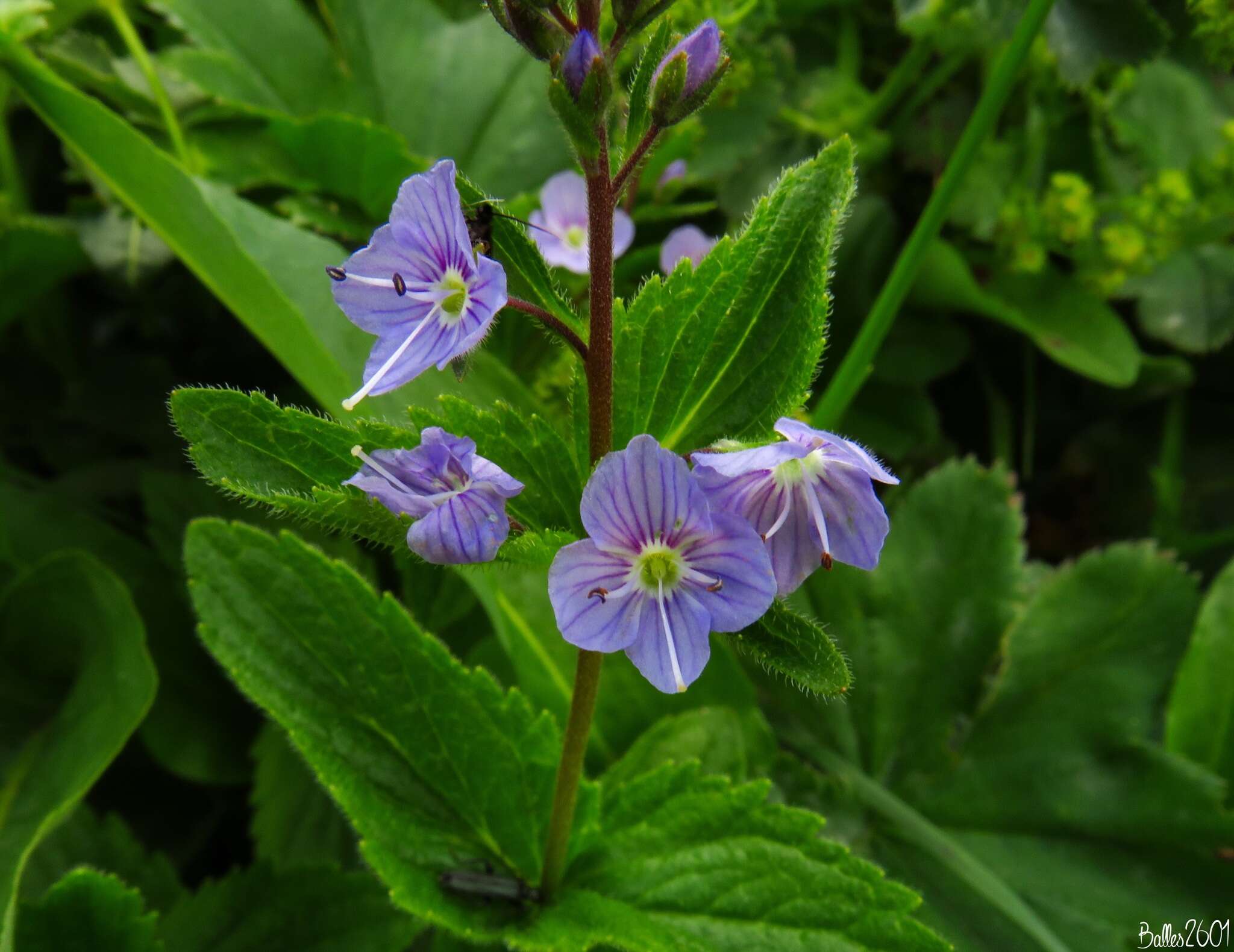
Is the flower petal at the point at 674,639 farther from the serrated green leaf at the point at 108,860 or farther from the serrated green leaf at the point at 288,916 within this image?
the serrated green leaf at the point at 108,860

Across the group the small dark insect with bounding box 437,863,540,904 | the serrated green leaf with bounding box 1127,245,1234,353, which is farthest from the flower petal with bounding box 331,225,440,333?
the serrated green leaf with bounding box 1127,245,1234,353

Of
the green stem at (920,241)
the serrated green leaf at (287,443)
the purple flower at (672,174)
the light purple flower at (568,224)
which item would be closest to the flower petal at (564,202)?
the light purple flower at (568,224)

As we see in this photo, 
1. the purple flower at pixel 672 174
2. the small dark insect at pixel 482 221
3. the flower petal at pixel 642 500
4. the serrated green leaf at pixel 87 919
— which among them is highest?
the small dark insect at pixel 482 221

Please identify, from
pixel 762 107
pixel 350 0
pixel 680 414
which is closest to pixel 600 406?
pixel 680 414

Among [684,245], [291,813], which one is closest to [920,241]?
[684,245]

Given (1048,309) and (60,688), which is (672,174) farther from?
(60,688)

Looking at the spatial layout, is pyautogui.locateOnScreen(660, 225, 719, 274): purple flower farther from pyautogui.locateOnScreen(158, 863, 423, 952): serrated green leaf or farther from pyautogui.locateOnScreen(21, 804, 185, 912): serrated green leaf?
pyautogui.locateOnScreen(21, 804, 185, 912): serrated green leaf
